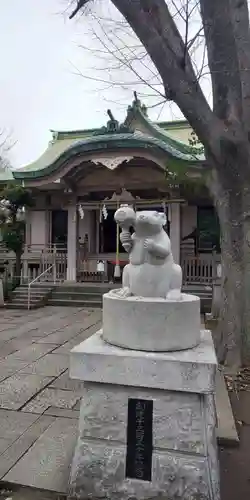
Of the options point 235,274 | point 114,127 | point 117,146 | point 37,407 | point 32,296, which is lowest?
point 37,407

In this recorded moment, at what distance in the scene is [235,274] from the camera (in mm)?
4609

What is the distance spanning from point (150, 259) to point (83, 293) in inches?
336

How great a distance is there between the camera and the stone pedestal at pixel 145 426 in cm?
204

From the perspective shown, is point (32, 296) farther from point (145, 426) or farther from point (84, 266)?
point (145, 426)

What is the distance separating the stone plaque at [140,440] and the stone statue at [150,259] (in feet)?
2.21

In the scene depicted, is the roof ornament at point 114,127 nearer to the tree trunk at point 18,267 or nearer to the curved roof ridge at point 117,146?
the curved roof ridge at point 117,146

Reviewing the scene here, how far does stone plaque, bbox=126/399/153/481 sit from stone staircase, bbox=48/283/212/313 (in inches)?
317

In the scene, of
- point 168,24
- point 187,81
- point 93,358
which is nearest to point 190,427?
point 93,358

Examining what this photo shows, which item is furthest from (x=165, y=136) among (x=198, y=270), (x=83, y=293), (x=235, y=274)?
(x=235, y=274)

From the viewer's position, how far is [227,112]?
181 inches

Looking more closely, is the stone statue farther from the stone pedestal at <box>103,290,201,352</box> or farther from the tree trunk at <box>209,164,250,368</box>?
the tree trunk at <box>209,164,250,368</box>

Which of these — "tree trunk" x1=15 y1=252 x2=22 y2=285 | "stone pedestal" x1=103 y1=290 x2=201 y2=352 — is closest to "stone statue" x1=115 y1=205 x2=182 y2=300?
"stone pedestal" x1=103 y1=290 x2=201 y2=352

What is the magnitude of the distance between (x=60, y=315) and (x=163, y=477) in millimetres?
6997

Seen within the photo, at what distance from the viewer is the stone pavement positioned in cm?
244
